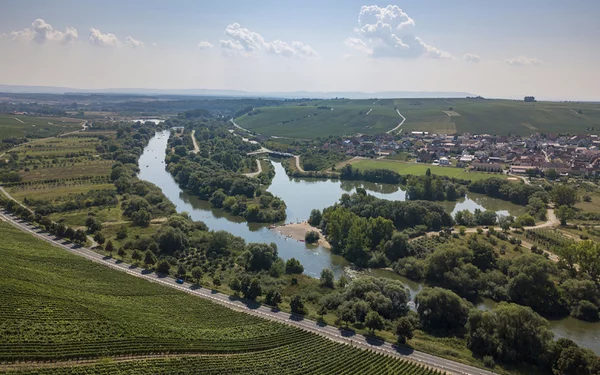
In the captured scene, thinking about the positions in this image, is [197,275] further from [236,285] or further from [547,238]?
[547,238]

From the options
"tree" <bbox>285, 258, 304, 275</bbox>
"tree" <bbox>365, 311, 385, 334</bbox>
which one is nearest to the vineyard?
"tree" <bbox>365, 311, 385, 334</bbox>

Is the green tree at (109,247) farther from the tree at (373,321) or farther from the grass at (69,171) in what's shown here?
the grass at (69,171)

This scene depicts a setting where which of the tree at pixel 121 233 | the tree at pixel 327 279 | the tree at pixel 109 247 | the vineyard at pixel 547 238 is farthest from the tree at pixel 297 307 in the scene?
the vineyard at pixel 547 238

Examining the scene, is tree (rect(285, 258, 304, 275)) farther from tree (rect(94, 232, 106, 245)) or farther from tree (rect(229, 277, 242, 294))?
tree (rect(94, 232, 106, 245))

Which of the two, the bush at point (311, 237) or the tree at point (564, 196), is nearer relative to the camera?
the bush at point (311, 237)

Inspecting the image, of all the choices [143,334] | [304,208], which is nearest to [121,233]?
[143,334]

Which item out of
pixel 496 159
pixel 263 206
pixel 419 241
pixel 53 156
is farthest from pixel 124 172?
pixel 496 159

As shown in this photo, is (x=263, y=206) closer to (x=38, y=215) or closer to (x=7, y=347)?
(x=38, y=215)
